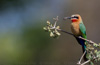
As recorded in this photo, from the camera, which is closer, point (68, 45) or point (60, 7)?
point (68, 45)

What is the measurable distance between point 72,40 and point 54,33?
8987 millimetres

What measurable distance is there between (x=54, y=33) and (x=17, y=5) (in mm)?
9026

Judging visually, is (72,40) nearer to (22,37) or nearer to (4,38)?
(22,37)

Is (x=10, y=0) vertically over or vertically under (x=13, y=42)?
over

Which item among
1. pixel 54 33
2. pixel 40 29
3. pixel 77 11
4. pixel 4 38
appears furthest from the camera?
pixel 77 11

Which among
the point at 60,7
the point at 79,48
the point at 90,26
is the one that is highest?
the point at 60,7

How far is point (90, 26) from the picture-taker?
12.4m

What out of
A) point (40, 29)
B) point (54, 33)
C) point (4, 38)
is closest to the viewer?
point (54, 33)

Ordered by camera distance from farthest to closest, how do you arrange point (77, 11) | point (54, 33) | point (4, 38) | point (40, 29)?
point (77, 11) → point (40, 29) → point (4, 38) → point (54, 33)

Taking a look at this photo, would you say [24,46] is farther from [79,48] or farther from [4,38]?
[79,48]

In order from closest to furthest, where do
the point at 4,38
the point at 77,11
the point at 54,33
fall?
the point at 54,33, the point at 4,38, the point at 77,11

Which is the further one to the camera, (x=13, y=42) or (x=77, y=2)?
(x=77, y=2)

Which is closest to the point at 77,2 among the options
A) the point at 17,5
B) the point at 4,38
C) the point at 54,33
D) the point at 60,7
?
the point at 60,7

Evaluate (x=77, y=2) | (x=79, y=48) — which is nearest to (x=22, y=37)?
(x=79, y=48)
